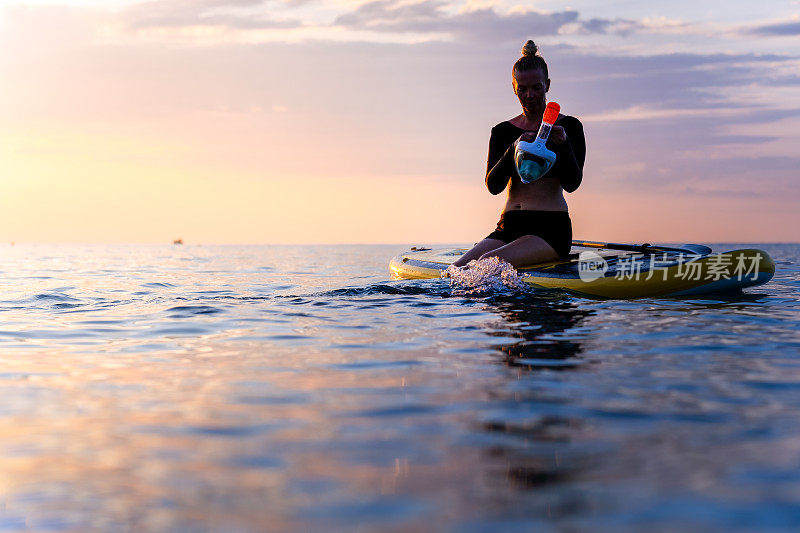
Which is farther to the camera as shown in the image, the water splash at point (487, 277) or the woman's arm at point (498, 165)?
the water splash at point (487, 277)

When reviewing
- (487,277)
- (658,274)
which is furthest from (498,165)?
(658,274)

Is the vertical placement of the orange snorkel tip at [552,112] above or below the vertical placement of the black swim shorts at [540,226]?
above

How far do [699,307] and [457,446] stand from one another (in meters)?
4.63

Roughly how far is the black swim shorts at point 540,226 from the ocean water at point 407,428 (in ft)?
6.99

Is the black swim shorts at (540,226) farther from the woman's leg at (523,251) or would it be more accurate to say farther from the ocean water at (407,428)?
the ocean water at (407,428)

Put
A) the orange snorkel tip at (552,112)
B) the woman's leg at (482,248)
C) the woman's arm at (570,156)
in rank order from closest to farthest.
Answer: the orange snorkel tip at (552,112) → the woman's arm at (570,156) → the woman's leg at (482,248)

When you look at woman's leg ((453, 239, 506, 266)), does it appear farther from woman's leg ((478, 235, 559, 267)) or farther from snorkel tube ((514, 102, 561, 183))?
snorkel tube ((514, 102, 561, 183))

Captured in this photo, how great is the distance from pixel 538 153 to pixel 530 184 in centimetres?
77

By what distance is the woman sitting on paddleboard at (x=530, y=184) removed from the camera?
662 centimetres

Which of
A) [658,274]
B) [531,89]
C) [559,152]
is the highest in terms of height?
[531,89]

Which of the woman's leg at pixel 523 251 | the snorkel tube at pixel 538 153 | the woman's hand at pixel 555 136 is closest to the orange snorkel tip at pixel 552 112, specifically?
the snorkel tube at pixel 538 153

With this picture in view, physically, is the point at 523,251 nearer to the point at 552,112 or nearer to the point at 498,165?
the point at 498,165

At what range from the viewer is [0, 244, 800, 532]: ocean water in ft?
5.34

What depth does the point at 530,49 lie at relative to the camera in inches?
266
